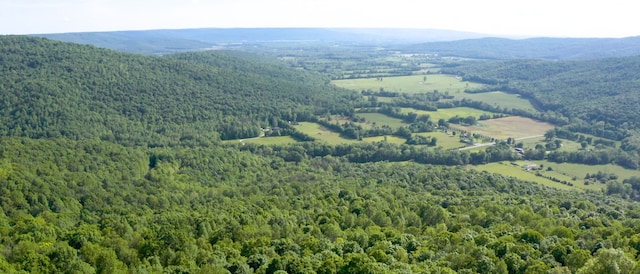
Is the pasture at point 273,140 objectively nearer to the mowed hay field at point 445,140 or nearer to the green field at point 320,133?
the green field at point 320,133

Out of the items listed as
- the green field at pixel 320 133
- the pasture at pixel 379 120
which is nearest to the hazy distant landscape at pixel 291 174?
the pasture at pixel 379 120

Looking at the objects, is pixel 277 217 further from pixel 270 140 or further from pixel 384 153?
pixel 270 140

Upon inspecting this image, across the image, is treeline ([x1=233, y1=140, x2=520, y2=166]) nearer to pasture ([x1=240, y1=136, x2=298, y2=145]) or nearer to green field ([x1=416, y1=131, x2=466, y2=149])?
pasture ([x1=240, y1=136, x2=298, y2=145])

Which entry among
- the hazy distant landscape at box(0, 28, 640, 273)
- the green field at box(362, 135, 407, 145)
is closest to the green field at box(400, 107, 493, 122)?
the hazy distant landscape at box(0, 28, 640, 273)

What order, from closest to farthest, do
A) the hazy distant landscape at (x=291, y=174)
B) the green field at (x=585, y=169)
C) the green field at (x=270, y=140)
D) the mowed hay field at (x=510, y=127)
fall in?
the hazy distant landscape at (x=291, y=174), the green field at (x=585, y=169), the green field at (x=270, y=140), the mowed hay field at (x=510, y=127)

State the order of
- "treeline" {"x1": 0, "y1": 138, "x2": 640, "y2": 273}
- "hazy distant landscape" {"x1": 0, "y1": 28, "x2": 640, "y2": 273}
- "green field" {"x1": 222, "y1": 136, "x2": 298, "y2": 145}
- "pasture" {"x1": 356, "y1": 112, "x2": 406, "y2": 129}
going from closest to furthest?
"treeline" {"x1": 0, "y1": 138, "x2": 640, "y2": 273}, "hazy distant landscape" {"x1": 0, "y1": 28, "x2": 640, "y2": 273}, "green field" {"x1": 222, "y1": 136, "x2": 298, "y2": 145}, "pasture" {"x1": 356, "y1": 112, "x2": 406, "y2": 129}

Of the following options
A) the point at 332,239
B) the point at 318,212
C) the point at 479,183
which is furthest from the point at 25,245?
the point at 479,183

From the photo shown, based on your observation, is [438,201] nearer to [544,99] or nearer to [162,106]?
[162,106]

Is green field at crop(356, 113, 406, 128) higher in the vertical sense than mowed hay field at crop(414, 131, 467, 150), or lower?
higher
